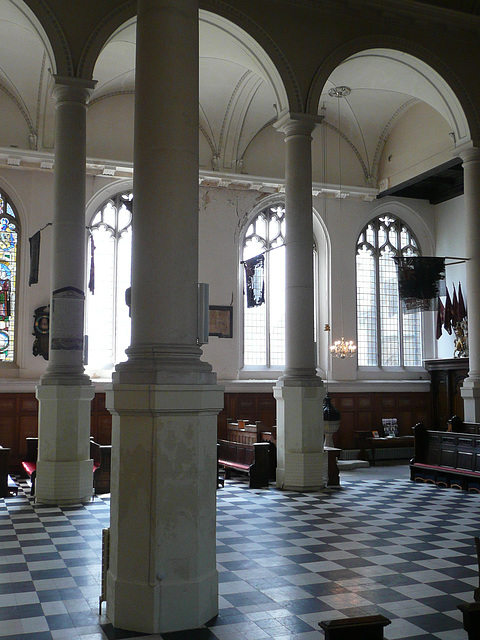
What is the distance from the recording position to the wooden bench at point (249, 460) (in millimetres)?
12055

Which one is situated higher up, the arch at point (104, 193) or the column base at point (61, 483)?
the arch at point (104, 193)

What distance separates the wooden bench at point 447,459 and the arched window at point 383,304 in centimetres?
595

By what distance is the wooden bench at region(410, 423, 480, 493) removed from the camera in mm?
11906

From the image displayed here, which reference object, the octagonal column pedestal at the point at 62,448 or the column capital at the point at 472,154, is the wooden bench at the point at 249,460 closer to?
the octagonal column pedestal at the point at 62,448

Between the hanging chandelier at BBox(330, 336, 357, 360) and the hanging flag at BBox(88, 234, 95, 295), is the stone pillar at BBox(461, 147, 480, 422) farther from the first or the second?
the hanging flag at BBox(88, 234, 95, 295)

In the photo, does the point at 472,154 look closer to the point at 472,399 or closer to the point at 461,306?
the point at 472,399

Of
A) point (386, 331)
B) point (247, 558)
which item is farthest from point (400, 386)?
point (247, 558)

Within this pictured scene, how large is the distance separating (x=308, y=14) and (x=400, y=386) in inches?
408

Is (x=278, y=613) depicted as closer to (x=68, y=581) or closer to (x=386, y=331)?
(x=68, y=581)

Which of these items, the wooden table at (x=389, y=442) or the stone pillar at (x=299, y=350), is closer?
the stone pillar at (x=299, y=350)

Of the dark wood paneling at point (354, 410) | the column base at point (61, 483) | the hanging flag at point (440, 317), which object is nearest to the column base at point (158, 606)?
the column base at point (61, 483)

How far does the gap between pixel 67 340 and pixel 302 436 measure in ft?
14.0

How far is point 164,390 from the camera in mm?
4902

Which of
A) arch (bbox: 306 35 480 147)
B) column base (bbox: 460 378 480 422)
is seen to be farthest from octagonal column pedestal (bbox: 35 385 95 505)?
column base (bbox: 460 378 480 422)
